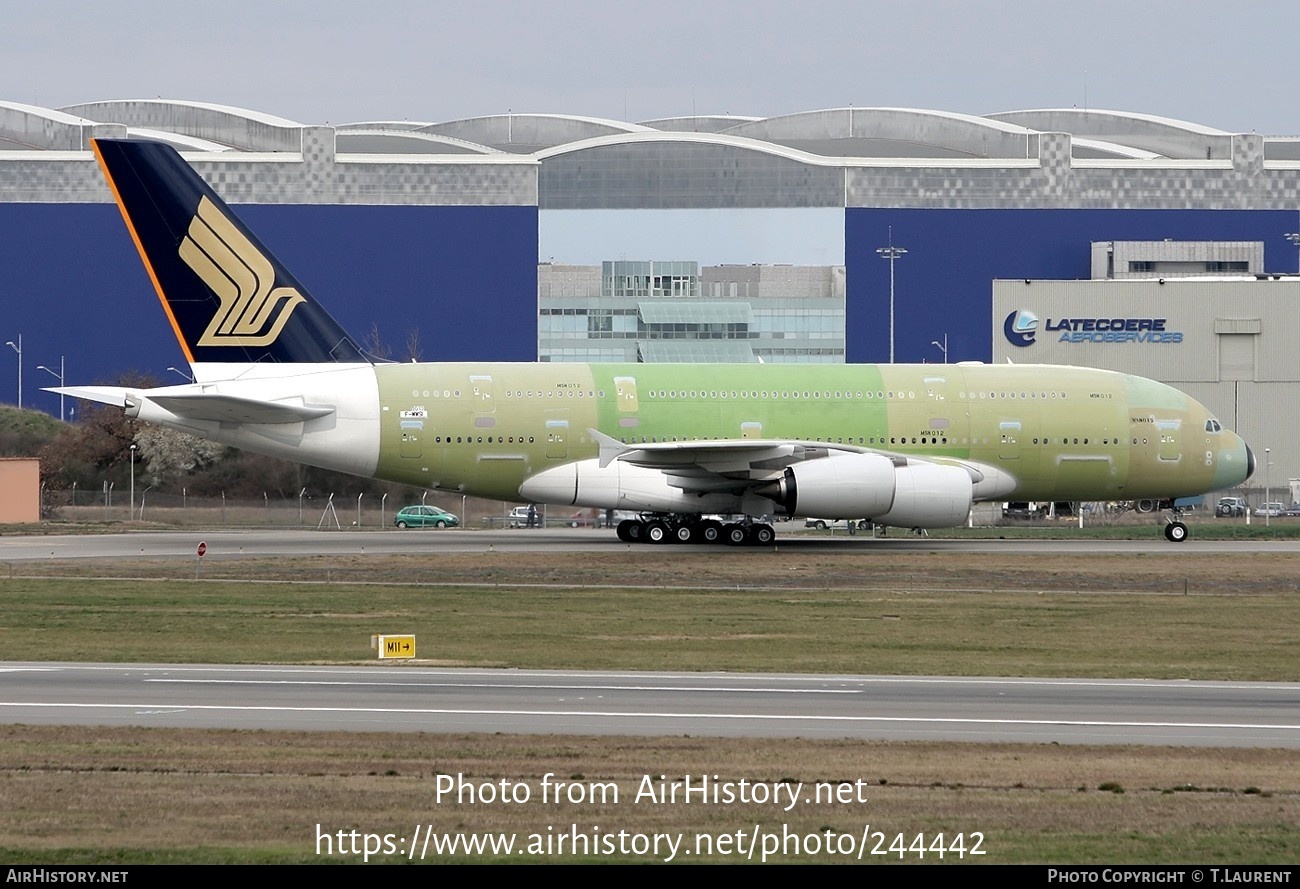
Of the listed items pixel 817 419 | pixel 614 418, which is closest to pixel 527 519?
pixel 614 418

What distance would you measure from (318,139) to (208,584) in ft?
246

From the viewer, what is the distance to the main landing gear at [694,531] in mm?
41594

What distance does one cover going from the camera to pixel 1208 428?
4441cm

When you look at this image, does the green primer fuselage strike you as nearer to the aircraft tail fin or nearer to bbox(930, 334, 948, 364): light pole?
the aircraft tail fin

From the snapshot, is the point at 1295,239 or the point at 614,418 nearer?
the point at 614,418

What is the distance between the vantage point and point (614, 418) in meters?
41.1

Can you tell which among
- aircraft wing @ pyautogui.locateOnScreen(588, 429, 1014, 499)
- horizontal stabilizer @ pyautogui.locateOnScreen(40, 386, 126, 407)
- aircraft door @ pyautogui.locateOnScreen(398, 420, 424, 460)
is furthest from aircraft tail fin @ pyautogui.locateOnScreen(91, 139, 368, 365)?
aircraft wing @ pyautogui.locateOnScreen(588, 429, 1014, 499)

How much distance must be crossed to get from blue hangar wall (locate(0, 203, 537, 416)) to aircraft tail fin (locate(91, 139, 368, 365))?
2229 inches

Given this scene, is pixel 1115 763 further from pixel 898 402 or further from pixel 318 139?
pixel 318 139

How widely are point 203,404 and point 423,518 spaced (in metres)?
20.2

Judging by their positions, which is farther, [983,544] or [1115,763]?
[983,544]

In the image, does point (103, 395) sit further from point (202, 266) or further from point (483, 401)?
point (483, 401)

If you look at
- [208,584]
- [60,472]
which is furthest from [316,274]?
[208,584]

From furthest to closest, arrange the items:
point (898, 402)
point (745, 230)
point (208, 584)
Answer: point (745, 230) < point (898, 402) < point (208, 584)
